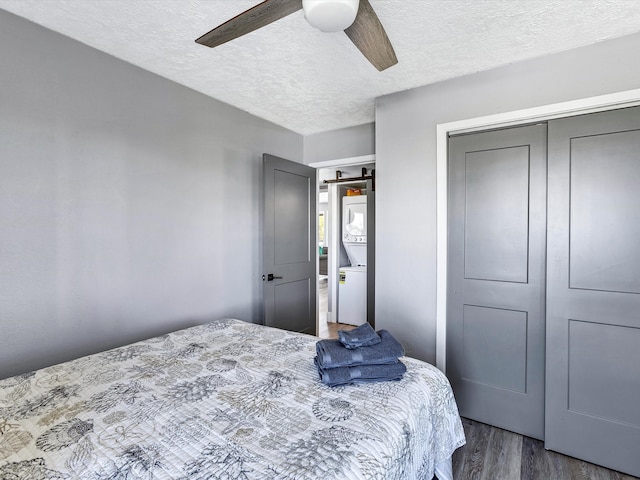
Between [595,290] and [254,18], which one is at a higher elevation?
[254,18]

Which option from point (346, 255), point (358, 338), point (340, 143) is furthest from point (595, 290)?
point (346, 255)

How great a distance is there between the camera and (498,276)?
236 cm

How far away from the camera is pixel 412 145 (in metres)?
2.64

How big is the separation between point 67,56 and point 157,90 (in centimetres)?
56

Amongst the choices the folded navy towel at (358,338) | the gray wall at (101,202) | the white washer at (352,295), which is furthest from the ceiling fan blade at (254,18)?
the white washer at (352,295)

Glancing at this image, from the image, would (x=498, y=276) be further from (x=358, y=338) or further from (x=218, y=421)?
(x=218, y=421)

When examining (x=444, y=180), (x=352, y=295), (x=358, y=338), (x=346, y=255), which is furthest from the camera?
(x=346, y=255)

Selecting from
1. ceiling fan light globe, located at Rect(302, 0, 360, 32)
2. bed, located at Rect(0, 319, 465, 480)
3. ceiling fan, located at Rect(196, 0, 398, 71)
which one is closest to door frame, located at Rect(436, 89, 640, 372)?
bed, located at Rect(0, 319, 465, 480)

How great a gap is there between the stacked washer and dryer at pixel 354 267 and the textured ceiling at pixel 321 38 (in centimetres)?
238

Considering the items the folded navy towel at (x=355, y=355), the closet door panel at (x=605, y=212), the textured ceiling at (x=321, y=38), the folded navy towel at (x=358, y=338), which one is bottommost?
the folded navy towel at (x=355, y=355)

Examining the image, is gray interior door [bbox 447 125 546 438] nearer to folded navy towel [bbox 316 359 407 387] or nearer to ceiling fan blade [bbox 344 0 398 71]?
ceiling fan blade [bbox 344 0 398 71]

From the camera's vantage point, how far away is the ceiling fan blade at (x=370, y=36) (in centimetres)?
134

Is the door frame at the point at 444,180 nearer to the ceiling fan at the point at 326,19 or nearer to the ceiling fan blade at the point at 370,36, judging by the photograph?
the ceiling fan blade at the point at 370,36

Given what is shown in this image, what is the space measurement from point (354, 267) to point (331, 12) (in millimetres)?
3955
